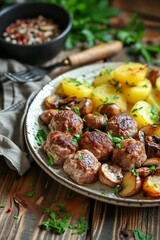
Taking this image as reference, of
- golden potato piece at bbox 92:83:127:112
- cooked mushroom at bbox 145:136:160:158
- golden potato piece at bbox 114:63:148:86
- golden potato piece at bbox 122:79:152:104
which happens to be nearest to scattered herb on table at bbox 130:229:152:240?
cooked mushroom at bbox 145:136:160:158

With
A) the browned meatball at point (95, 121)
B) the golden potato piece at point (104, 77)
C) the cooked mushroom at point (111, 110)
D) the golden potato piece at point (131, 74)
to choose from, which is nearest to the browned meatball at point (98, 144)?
the browned meatball at point (95, 121)

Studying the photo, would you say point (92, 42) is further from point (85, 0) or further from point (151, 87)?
point (151, 87)

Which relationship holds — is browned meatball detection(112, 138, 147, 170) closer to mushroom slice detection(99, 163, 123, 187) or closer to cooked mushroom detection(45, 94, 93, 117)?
mushroom slice detection(99, 163, 123, 187)

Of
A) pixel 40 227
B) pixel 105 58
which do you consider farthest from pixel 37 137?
pixel 105 58

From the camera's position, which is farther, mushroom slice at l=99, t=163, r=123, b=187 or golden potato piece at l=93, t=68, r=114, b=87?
golden potato piece at l=93, t=68, r=114, b=87

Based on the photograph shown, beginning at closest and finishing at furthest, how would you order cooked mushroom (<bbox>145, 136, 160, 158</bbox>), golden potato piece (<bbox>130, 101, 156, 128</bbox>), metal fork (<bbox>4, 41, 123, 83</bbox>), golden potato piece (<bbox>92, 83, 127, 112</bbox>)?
cooked mushroom (<bbox>145, 136, 160, 158</bbox>), golden potato piece (<bbox>130, 101, 156, 128</bbox>), golden potato piece (<bbox>92, 83, 127, 112</bbox>), metal fork (<bbox>4, 41, 123, 83</bbox>)

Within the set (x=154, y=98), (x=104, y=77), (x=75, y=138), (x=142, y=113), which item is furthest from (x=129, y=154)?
(x=104, y=77)

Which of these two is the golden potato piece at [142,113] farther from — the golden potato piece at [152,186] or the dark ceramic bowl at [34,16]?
the dark ceramic bowl at [34,16]
